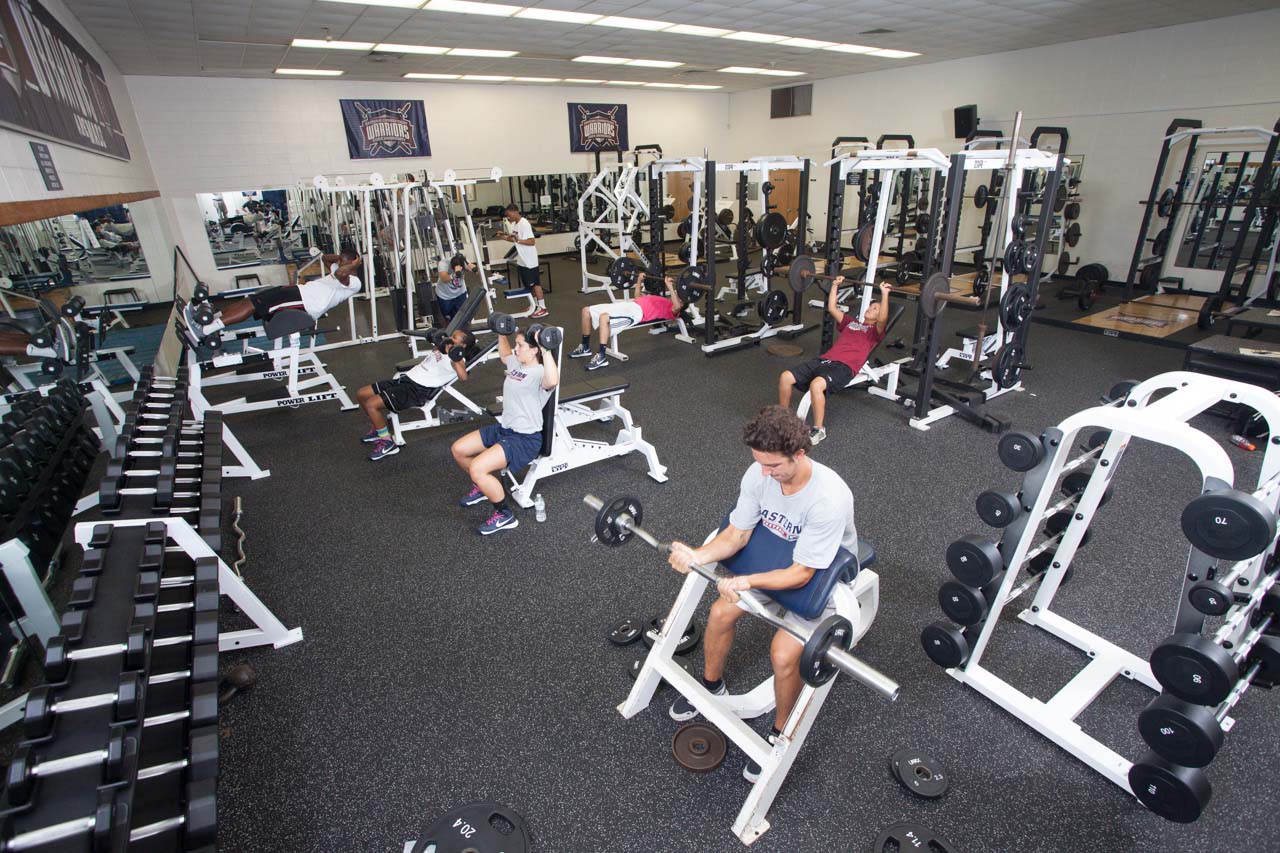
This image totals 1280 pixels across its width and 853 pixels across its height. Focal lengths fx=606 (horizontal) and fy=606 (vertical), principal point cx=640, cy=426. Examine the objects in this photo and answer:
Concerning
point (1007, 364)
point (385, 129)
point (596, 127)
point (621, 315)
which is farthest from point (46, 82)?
point (596, 127)

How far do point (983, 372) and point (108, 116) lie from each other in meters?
6.88

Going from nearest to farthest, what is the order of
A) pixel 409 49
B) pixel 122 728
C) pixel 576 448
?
pixel 122 728
pixel 576 448
pixel 409 49

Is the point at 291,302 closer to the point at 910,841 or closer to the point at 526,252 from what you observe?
the point at 526,252

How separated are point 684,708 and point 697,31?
603 cm

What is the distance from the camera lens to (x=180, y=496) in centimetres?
215

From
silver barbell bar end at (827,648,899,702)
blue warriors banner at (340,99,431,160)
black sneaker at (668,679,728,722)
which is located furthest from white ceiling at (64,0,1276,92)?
silver barbell bar end at (827,648,899,702)

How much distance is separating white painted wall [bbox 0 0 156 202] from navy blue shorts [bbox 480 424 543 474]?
5.87 feet

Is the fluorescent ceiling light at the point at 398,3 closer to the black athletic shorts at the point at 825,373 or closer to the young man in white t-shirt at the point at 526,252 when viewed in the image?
the young man in white t-shirt at the point at 526,252

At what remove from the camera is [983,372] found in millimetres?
4375

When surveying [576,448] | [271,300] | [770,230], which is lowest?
[576,448]

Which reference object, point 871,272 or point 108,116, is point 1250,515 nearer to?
point 871,272

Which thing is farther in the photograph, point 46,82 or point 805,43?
point 805,43

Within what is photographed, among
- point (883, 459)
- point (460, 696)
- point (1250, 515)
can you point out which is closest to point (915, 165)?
point (883, 459)

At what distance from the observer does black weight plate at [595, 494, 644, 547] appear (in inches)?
63.6
